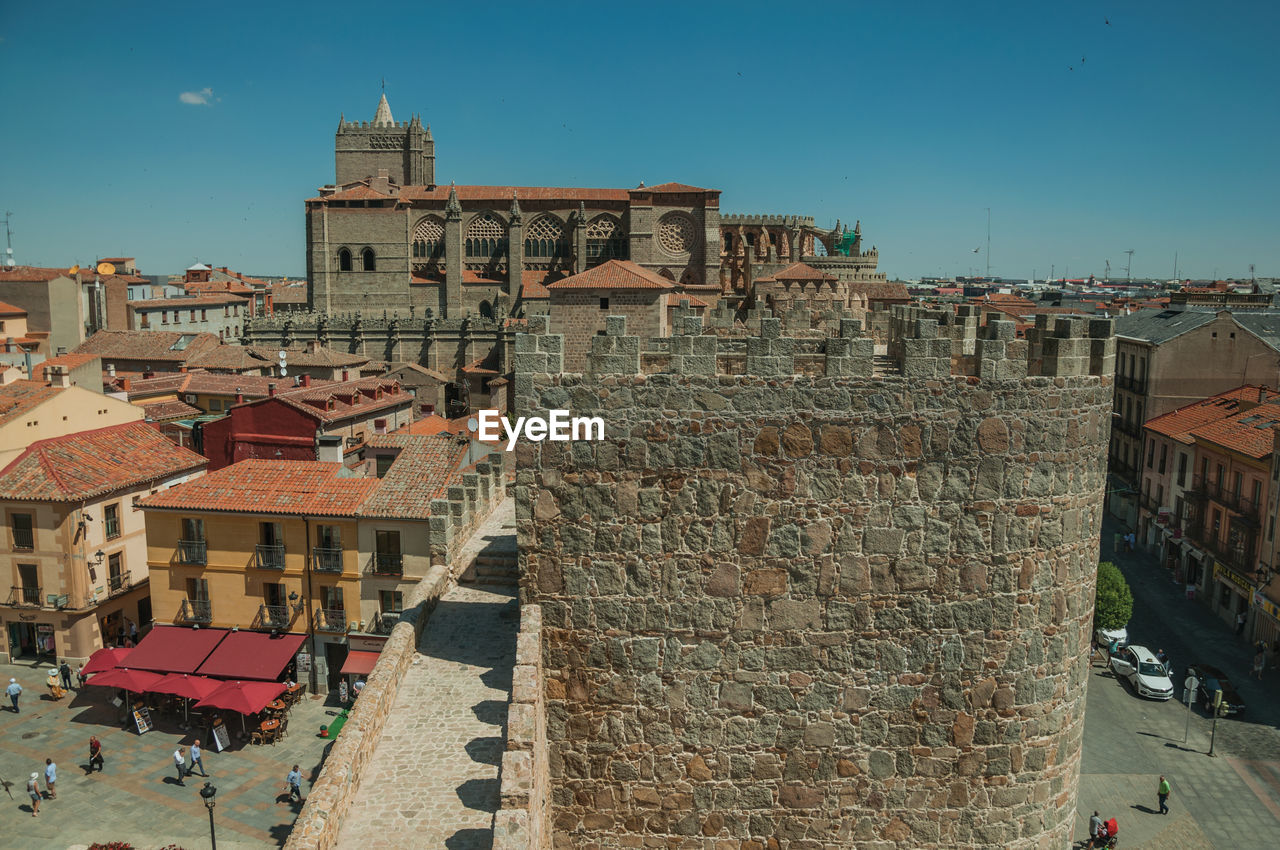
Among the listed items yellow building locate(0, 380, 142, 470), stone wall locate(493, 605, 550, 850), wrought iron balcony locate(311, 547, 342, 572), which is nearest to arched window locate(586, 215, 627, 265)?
yellow building locate(0, 380, 142, 470)

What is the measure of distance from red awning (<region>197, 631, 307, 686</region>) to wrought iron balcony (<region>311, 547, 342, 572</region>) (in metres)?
2.08

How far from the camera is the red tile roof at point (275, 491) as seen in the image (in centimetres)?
2345

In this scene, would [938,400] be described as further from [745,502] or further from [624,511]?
[624,511]

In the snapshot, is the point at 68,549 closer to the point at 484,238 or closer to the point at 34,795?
the point at 34,795

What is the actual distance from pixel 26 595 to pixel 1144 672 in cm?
3108

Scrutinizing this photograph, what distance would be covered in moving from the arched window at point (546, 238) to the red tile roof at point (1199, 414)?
152ft

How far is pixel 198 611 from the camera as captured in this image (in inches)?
966

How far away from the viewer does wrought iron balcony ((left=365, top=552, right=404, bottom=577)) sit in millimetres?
23141

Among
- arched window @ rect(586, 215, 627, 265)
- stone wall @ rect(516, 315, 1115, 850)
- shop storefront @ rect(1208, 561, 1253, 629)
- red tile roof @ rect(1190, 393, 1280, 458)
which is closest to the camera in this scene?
stone wall @ rect(516, 315, 1115, 850)

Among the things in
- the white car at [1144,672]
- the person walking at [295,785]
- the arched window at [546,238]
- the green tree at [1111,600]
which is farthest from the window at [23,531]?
the arched window at [546,238]

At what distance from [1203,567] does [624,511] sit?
105ft

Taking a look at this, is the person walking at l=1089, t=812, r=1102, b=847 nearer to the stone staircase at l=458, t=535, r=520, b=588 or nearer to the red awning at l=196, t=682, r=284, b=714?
the stone staircase at l=458, t=535, r=520, b=588

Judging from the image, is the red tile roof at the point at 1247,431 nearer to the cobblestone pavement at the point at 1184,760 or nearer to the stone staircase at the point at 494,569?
the cobblestone pavement at the point at 1184,760

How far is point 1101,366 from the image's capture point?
5.96m
